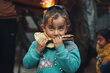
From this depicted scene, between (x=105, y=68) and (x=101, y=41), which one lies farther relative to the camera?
(x=101, y=41)

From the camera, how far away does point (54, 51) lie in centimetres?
209

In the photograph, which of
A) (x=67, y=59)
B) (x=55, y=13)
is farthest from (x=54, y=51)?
(x=55, y=13)

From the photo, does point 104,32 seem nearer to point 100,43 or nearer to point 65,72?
point 100,43

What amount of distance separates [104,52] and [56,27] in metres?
2.39

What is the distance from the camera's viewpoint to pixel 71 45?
2109 millimetres

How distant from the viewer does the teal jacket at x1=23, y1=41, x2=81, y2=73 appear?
193 centimetres

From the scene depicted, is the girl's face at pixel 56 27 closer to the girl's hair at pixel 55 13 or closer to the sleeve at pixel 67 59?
the girl's hair at pixel 55 13

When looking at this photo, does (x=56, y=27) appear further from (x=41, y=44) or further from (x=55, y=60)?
(x=55, y=60)

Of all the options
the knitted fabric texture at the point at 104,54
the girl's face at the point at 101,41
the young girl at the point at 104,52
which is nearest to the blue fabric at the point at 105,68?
the young girl at the point at 104,52

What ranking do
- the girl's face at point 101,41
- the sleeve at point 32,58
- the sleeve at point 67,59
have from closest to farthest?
the sleeve at point 67,59, the sleeve at point 32,58, the girl's face at point 101,41

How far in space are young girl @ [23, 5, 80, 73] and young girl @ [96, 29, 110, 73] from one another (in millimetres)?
2092

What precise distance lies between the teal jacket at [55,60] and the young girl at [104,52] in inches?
82.1

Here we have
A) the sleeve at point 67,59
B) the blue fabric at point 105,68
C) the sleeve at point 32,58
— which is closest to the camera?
the sleeve at point 67,59

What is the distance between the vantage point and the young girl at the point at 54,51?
1.96 m
